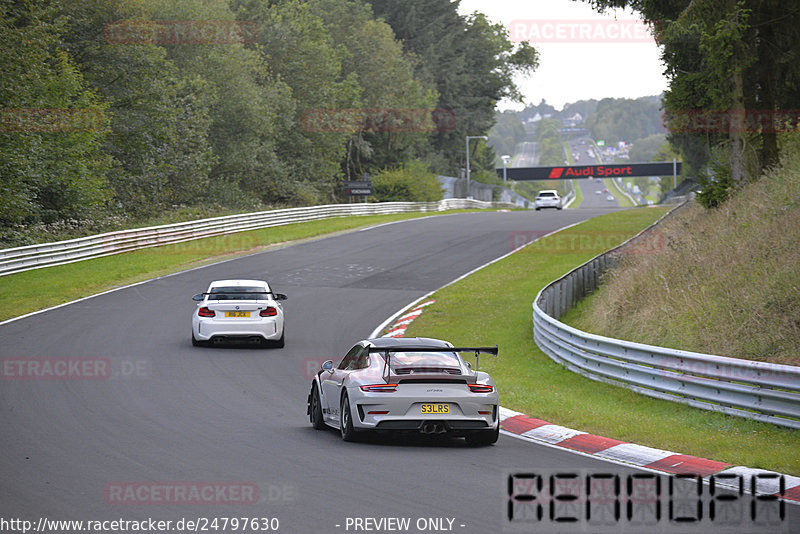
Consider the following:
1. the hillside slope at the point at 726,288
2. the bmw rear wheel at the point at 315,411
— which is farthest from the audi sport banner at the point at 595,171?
the bmw rear wheel at the point at 315,411

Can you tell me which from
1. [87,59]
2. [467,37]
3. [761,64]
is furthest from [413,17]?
[761,64]

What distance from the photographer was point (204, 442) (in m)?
10.9

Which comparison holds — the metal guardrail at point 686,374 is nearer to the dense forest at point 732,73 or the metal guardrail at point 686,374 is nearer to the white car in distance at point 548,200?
the dense forest at point 732,73

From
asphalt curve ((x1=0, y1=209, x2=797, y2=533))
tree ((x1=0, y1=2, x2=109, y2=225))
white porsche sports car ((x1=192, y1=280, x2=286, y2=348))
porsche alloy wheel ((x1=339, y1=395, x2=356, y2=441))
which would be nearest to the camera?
asphalt curve ((x1=0, y1=209, x2=797, y2=533))

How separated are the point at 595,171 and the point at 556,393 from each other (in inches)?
4215

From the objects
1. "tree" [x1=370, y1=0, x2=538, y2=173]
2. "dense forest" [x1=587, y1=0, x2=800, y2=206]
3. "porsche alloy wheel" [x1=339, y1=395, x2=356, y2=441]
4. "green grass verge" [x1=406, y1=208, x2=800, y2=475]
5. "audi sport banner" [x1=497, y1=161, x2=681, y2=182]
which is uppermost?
"tree" [x1=370, y1=0, x2=538, y2=173]

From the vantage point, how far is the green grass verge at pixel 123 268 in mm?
27922

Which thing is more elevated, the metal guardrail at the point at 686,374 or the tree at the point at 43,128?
the tree at the point at 43,128

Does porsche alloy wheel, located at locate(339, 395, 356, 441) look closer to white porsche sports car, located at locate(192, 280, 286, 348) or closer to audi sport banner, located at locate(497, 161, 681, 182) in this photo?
white porsche sports car, located at locate(192, 280, 286, 348)

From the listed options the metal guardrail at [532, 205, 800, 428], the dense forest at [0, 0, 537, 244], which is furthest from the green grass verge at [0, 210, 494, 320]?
the metal guardrail at [532, 205, 800, 428]

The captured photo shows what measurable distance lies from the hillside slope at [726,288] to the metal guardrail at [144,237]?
1892 cm

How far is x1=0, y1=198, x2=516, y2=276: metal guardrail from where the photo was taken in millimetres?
33344

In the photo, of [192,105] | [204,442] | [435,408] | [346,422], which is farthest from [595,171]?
[204,442]

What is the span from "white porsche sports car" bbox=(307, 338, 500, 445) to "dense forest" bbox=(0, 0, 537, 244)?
30101 millimetres
